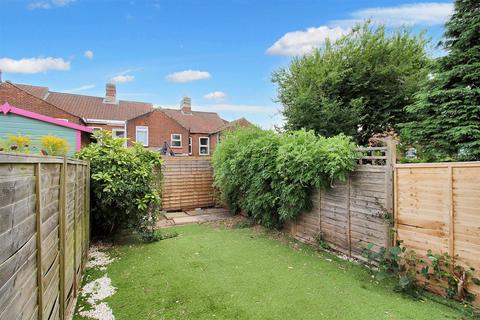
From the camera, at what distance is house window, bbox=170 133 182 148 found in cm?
2097

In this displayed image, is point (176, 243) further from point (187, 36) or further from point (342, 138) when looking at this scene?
point (187, 36)

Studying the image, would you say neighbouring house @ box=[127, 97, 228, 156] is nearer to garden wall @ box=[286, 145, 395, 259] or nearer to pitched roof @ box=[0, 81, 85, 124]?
pitched roof @ box=[0, 81, 85, 124]

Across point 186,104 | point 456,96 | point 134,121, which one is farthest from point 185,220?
point 186,104

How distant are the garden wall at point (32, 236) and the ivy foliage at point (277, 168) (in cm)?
377

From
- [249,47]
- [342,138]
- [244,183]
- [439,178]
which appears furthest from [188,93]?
[439,178]

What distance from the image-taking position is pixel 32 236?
1477 millimetres

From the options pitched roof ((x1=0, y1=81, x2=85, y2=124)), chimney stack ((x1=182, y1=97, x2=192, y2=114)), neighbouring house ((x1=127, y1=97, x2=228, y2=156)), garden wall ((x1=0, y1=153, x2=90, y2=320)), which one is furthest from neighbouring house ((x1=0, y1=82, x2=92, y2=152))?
chimney stack ((x1=182, y1=97, x2=192, y2=114))

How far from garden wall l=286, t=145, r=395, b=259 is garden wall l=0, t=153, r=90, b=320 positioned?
4104 millimetres

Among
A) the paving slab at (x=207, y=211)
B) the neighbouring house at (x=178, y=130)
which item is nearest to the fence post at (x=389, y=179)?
the paving slab at (x=207, y=211)

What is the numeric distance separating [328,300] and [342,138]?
267 centimetres

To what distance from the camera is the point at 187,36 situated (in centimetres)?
954

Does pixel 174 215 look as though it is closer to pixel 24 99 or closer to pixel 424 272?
pixel 424 272

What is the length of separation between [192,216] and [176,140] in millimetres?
14000

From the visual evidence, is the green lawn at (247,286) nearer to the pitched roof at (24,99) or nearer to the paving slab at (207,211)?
the paving slab at (207,211)
